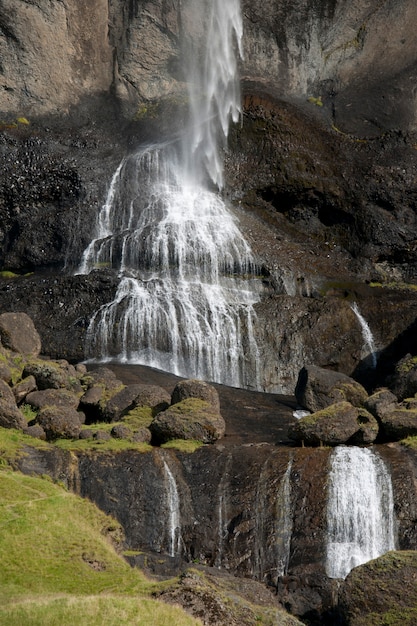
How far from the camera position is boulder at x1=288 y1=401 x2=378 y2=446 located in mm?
21719

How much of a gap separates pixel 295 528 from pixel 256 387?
14.6 metres

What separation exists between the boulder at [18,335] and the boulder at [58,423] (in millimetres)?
7263

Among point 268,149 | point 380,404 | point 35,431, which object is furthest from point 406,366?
point 268,149

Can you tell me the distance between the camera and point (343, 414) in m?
22.0

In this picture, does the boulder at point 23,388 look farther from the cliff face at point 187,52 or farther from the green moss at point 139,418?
the cliff face at point 187,52

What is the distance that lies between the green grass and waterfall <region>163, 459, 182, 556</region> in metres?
2.17

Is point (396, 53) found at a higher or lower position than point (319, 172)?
higher

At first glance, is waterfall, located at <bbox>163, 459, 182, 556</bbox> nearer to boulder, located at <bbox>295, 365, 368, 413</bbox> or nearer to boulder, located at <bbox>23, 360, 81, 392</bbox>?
boulder, located at <bbox>23, 360, 81, 392</bbox>

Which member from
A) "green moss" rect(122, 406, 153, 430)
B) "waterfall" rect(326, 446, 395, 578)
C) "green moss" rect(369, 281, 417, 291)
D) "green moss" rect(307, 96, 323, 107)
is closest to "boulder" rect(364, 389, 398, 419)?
"waterfall" rect(326, 446, 395, 578)

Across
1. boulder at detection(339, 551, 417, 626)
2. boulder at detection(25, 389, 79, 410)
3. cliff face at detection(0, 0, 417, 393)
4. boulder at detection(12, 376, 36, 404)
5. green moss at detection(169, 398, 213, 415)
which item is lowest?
boulder at detection(339, 551, 417, 626)

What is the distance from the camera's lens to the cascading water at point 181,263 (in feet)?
112

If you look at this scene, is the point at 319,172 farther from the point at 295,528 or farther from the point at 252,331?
the point at 295,528

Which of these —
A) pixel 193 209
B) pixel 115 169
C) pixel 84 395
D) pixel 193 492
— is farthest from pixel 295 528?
pixel 115 169

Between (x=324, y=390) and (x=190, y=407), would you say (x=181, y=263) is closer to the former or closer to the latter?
(x=324, y=390)
